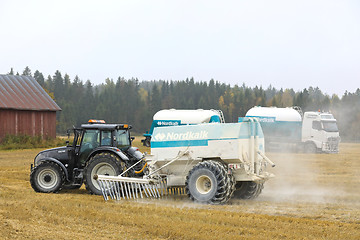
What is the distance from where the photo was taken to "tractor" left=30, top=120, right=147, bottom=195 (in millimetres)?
13820

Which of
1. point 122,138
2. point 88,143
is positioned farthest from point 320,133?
point 88,143

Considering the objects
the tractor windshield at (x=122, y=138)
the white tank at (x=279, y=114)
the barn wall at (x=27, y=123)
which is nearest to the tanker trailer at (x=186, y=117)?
the white tank at (x=279, y=114)

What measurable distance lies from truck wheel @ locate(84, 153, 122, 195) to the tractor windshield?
0.82 meters

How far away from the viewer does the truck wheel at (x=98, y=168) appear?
45.0 feet

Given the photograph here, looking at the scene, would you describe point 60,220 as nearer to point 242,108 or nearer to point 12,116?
point 12,116

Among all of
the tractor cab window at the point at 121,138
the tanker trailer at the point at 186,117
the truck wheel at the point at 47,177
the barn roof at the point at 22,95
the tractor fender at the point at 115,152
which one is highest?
the barn roof at the point at 22,95

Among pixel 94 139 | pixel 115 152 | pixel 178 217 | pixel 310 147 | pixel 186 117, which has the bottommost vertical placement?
pixel 178 217

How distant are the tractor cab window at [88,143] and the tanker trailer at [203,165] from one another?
145 cm

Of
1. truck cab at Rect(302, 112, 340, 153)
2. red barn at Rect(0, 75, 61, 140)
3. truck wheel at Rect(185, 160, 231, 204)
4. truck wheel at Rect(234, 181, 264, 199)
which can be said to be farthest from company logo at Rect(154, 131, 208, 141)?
red barn at Rect(0, 75, 61, 140)

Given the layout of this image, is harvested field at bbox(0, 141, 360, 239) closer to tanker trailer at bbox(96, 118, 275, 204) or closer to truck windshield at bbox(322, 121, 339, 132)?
tanker trailer at bbox(96, 118, 275, 204)

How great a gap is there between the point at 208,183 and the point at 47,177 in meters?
5.02

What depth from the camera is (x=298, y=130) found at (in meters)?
37.2

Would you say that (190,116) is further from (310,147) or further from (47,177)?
(47,177)

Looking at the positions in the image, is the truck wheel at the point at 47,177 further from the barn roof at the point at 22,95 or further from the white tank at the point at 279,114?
the barn roof at the point at 22,95
